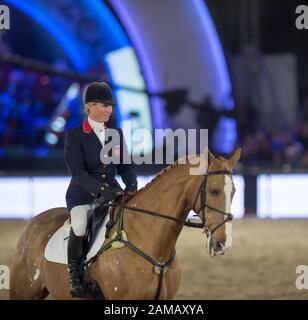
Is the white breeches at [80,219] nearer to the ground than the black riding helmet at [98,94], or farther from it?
nearer to the ground

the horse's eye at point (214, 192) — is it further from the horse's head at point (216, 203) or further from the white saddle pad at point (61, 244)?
the white saddle pad at point (61, 244)

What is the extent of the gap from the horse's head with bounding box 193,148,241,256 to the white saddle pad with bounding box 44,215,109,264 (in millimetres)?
785

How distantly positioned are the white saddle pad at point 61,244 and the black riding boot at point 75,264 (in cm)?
8

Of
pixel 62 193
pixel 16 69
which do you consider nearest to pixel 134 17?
pixel 16 69

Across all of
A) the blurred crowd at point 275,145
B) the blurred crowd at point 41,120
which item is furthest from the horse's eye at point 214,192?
the blurred crowd at point 275,145

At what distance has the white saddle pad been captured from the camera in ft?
17.8

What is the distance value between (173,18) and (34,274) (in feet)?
37.9

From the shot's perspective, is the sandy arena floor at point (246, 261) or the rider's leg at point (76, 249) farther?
the sandy arena floor at point (246, 261)

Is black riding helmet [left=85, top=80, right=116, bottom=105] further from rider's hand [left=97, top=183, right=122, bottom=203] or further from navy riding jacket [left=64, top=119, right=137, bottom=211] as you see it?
rider's hand [left=97, top=183, right=122, bottom=203]

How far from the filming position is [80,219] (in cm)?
541

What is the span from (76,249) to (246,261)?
202 inches

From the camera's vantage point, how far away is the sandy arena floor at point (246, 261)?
8.12m

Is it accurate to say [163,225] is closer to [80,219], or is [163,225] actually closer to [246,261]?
[80,219]
